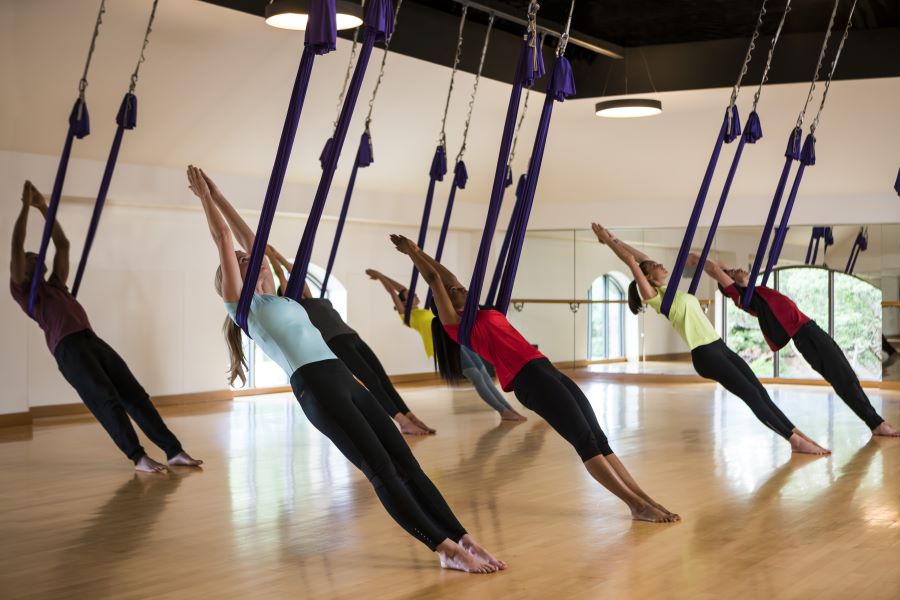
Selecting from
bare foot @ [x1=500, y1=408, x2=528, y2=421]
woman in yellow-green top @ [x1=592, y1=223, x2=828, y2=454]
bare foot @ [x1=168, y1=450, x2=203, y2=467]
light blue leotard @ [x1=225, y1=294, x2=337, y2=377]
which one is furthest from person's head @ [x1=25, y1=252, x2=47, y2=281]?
bare foot @ [x1=500, y1=408, x2=528, y2=421]

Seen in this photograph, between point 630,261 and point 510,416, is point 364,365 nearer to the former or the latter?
point 510,416

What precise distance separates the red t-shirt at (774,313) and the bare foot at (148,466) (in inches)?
157

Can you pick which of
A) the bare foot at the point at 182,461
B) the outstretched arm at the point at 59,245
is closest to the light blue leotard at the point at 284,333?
the bare foot at the point at 182,461

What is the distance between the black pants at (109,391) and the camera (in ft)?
19.6

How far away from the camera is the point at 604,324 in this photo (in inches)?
513

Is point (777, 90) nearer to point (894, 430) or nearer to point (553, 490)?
point (894, 430)

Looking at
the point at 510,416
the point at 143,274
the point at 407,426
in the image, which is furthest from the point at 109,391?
the point at 143,274

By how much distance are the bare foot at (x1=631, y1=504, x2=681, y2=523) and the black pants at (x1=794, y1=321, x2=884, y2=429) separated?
298 cm

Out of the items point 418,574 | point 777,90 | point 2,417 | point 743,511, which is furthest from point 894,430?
point 2,417

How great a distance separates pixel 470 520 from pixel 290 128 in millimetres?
2000

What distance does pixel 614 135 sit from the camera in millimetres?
11266

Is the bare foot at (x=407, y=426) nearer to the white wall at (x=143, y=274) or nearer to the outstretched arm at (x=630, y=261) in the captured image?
the outstretched arm at (x=630, y=261)

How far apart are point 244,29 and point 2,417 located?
12.4 ft

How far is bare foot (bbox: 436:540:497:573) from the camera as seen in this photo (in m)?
3.76
